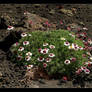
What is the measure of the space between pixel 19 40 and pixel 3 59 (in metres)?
0.73

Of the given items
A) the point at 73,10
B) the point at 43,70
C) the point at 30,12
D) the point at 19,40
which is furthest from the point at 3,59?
the point at 73,10

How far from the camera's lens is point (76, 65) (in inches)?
243

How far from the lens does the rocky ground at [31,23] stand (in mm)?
5875

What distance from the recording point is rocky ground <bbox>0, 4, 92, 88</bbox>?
5875 mm

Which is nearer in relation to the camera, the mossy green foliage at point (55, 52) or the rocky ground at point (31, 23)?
the rocky ground at point (31, 23)

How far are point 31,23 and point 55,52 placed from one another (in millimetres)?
1916

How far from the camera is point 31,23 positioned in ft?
25.9

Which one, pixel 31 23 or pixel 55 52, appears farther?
pixel 31 23

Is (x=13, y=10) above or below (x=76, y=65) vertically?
above

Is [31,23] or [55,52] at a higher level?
[31,23]

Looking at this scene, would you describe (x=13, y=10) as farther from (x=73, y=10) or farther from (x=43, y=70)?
(x=43, y=70)

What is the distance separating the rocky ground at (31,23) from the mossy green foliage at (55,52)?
29 cm

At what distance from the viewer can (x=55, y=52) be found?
20.9ft

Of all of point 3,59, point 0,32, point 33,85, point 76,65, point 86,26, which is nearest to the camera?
point 33,85
